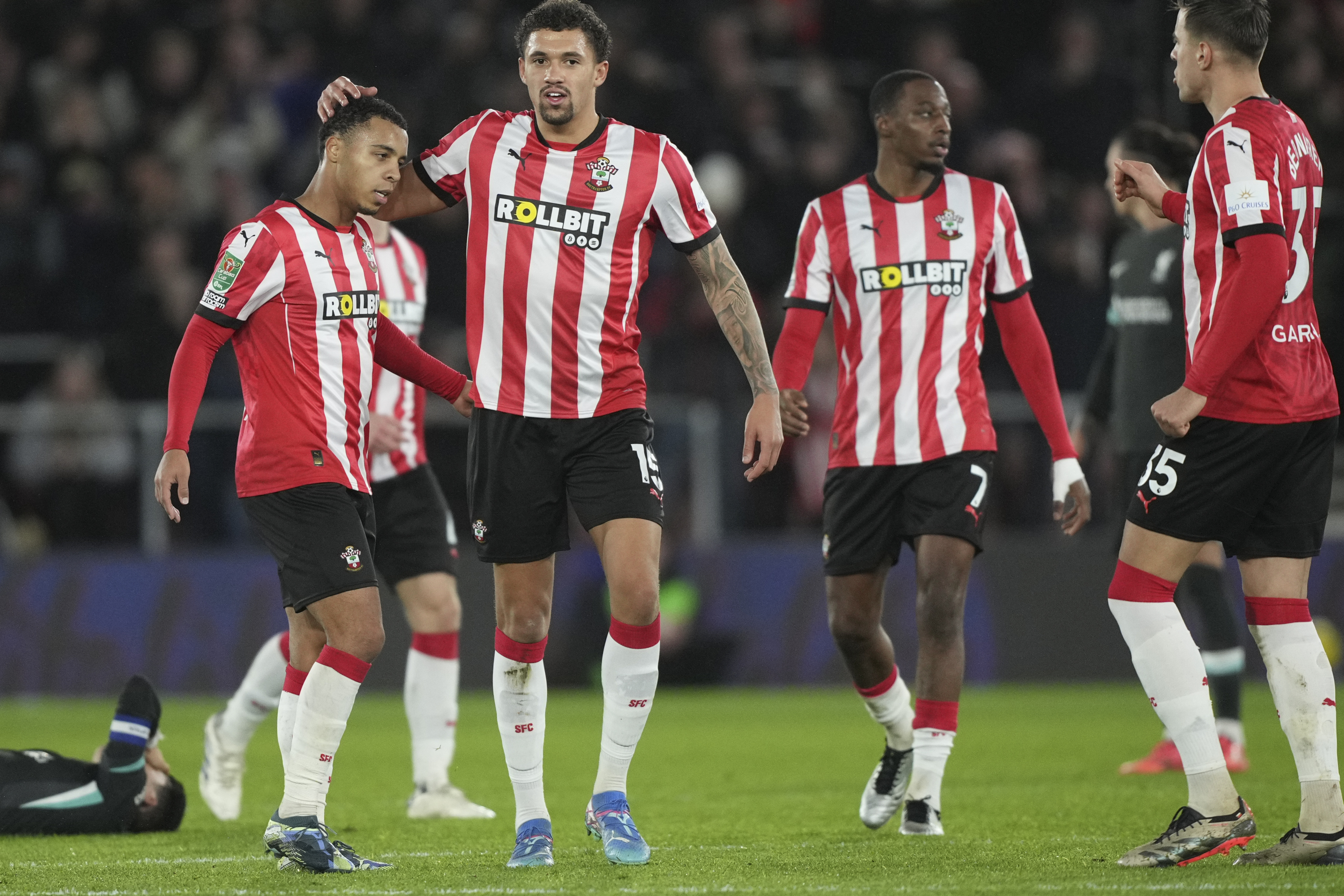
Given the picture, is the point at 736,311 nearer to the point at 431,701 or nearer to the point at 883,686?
the point at 883,686

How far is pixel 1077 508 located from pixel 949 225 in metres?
1.07

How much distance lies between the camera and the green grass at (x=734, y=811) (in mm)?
4340

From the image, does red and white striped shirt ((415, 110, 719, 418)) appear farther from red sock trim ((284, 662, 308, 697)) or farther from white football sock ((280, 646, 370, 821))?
red sock trim ((284, 662, 308, 697))

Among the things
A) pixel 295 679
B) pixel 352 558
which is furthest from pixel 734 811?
pixel 352 558

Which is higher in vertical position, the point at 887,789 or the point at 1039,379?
the point at 1039,379

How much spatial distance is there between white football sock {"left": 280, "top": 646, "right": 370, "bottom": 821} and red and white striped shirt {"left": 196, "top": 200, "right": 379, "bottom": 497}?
0.54 m

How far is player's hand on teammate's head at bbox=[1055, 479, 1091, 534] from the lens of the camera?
18.1 feet

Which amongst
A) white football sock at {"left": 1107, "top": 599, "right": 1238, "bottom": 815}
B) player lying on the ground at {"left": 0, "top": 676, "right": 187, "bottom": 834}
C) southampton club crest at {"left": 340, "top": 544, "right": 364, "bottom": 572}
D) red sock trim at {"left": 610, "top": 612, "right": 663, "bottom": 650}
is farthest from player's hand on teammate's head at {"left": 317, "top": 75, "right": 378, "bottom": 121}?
white football sock at {"left": 1107, "top": 599, "right": 1238, "bottom": 815}

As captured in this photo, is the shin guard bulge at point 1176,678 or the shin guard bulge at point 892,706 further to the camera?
the shin guard bulge at point 892,706

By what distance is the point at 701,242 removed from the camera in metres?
5.00

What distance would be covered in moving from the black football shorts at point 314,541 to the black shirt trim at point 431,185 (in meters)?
0.96

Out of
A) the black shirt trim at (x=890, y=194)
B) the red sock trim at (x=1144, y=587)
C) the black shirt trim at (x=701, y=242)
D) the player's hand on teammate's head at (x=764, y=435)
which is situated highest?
the black shirt trim at (x=890, y=194)

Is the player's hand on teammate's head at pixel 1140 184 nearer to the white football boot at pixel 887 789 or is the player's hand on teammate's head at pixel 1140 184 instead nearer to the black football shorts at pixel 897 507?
the black football shorts at pixel 897 507

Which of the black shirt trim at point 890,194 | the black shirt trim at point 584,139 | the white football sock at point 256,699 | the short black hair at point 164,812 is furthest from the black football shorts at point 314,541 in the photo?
the black shirt trim at point 890,194
